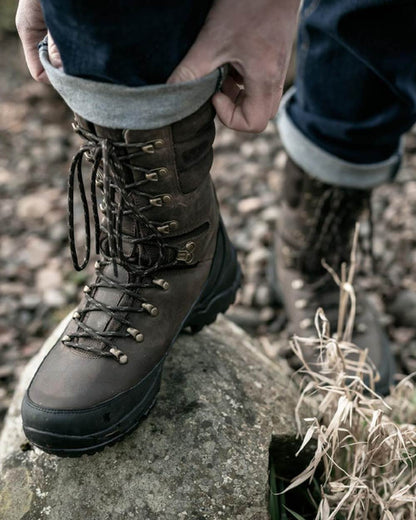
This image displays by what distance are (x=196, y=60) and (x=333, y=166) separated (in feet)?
2.76

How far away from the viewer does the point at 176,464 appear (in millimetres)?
1403

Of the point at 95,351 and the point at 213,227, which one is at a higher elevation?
the point at 213,227

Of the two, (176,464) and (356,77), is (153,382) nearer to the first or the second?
(176,464)

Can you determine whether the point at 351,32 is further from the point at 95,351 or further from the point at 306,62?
the point at 95,351

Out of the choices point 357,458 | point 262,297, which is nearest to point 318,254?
point 262,297

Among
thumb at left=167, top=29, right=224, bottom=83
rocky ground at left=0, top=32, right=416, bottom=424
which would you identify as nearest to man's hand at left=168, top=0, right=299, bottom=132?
thumb at left=167, top=29, right=224, bottom=83

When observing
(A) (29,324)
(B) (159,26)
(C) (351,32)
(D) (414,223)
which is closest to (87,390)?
(B) (159,26)

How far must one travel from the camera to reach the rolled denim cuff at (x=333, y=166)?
1920 millimetres

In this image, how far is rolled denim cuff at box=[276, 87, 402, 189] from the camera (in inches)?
75.6

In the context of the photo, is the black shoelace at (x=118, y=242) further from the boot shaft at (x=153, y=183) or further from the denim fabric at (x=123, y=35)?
the denim fabric at (x=123, y=35)

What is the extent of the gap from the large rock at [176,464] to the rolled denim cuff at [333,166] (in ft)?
2.37

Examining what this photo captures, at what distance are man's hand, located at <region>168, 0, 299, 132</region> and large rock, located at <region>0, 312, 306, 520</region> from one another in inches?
27.5

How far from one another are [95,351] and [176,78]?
1.98 ft

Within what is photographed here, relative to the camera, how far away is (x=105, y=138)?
50.1 inches
